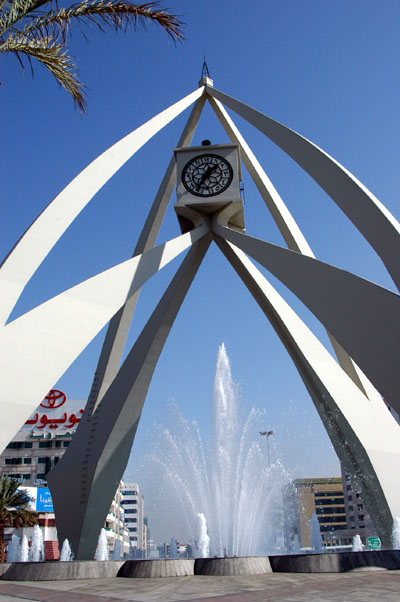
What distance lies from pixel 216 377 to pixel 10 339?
420 inches

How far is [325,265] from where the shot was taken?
42.5 feet

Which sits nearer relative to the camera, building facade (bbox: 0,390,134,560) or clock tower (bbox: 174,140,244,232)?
clock tower (bbox: 174,140,244,232)

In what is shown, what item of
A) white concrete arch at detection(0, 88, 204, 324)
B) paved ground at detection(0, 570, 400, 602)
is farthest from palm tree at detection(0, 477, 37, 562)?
paved ground at detection(0, 570, 400, 602)

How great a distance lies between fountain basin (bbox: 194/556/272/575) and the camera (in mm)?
9391

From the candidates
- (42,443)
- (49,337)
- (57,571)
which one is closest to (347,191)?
(49,337)

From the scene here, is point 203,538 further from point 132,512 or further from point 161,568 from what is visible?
point 132,512

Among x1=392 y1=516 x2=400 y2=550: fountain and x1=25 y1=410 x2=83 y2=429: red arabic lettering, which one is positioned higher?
x1=25 y1=410 x2=83 y2=429: red arabic lettering

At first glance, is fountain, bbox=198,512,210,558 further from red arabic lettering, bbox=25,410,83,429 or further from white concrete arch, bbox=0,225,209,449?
red arabic lettering, bbox=25,410,83,429

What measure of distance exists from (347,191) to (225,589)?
9.07m

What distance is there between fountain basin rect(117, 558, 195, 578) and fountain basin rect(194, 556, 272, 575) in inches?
8.4

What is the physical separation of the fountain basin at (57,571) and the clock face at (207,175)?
12.1 m

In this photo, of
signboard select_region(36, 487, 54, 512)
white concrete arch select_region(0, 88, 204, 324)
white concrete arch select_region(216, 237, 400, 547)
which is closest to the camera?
white concrete arch select_region(0, 88, 204, 324)

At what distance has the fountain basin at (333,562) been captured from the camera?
9539 mm

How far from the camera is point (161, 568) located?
948 centimetres
